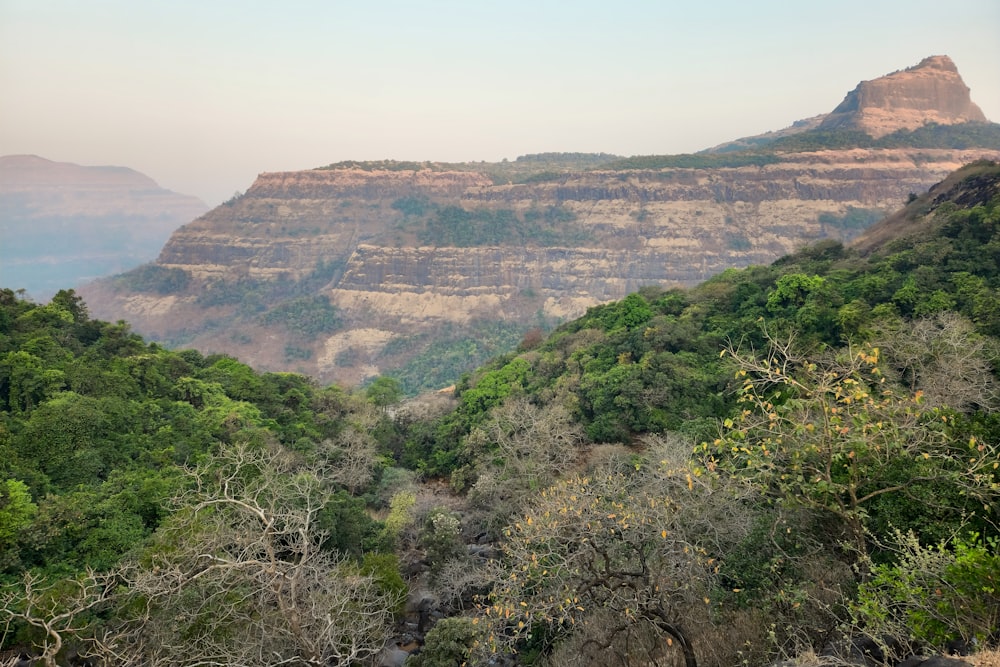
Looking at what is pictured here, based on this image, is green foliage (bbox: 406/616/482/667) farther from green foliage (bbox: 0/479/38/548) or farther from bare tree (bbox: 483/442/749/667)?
green foliage (bbox: 0/479/38/548)

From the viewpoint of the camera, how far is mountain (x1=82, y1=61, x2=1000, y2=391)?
92188 millimetres

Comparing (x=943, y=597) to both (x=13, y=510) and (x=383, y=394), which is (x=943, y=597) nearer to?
(x=13, y=510)

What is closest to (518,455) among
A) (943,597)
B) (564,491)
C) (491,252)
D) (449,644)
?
(564,491)

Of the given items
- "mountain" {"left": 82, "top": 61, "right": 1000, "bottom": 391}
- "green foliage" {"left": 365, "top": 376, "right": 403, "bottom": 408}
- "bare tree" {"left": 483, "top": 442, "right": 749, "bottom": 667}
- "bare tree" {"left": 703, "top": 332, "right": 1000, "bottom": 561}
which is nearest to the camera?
"bare tree" {"left": 703, "top": 332, "right": 1000, "bottom": 561}

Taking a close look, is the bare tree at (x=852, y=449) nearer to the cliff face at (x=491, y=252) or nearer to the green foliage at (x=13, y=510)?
the green foliage at (x=13, y=510)

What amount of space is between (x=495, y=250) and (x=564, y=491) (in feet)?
311

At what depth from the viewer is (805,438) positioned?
787 cm

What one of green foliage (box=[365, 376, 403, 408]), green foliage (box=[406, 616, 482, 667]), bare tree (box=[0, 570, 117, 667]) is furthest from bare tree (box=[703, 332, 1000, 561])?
green foliage (box=[365, 376, 403, 408])

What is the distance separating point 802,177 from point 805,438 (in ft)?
343

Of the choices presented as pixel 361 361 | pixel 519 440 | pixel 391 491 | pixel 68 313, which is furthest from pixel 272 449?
pixel 361 361

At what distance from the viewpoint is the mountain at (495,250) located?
302 ft

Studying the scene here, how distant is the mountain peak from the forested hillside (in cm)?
10216

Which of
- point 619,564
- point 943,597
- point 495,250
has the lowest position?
point 495,250

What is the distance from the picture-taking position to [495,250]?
4146 inches
